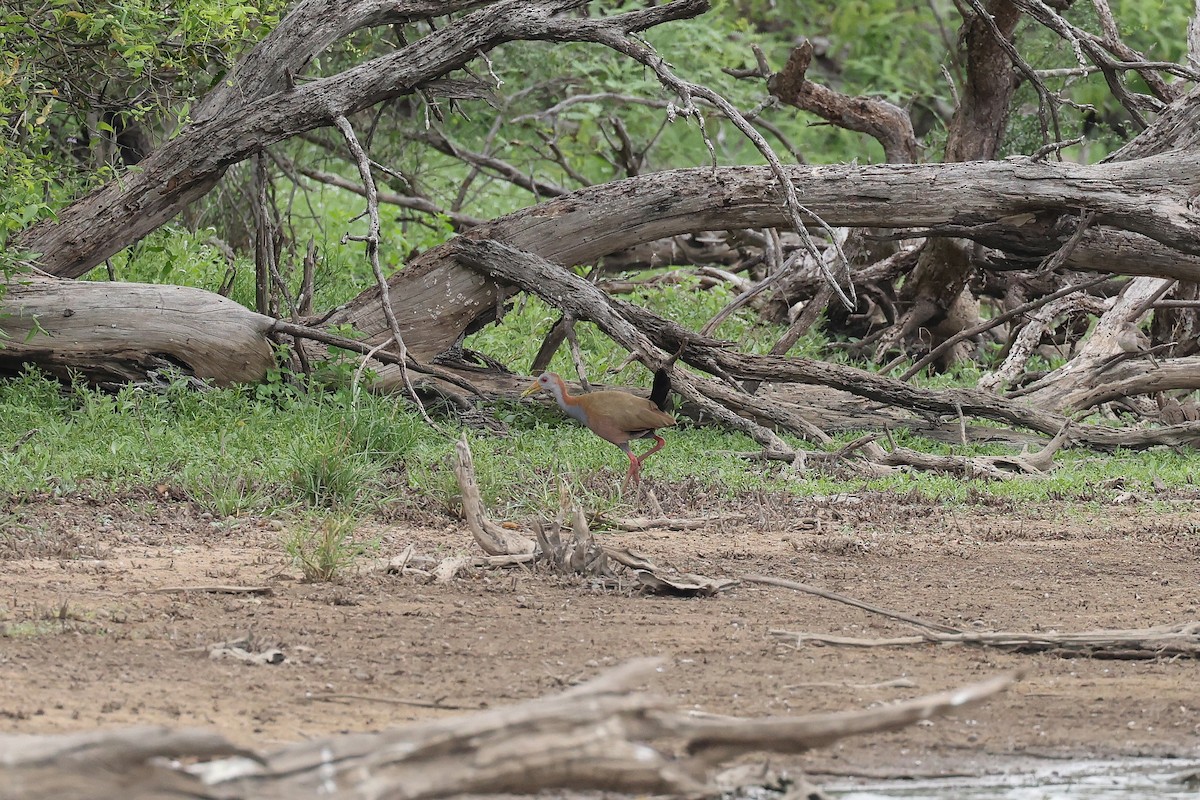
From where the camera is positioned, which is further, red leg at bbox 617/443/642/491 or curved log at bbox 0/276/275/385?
curved log at bbox 0/276/275/385

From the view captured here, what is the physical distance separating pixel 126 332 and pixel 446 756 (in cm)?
634

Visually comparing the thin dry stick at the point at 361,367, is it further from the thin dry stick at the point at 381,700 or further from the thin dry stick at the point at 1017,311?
the thin dry stick at the point at 381,700

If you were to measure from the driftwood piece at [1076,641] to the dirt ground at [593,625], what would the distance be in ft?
0.15

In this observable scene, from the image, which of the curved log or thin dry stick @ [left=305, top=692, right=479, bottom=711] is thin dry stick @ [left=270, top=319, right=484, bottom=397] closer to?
the curved log

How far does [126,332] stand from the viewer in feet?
27.0

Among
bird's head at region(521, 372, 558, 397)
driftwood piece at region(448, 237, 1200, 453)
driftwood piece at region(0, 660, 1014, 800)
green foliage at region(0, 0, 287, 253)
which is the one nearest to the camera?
driftwood piece at region(0, 660, 1014, 800)

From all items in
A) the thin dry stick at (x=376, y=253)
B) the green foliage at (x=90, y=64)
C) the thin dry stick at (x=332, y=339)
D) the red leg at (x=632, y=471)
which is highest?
the green foliage at (x=90, y=64)

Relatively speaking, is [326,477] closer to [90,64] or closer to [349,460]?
[349,460]

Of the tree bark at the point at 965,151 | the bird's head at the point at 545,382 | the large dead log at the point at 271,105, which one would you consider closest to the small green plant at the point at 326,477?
the bird's head at the point at 545,382

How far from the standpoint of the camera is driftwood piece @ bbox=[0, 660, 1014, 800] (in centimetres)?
228

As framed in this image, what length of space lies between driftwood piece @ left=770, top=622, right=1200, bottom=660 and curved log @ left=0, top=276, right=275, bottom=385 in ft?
14.9

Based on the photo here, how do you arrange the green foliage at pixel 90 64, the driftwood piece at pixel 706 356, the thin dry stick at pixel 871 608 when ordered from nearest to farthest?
the thin dry stick at pixel 871 608 < the green foliage at pixel 90 64 < the driftwood piece at pixel 706 356

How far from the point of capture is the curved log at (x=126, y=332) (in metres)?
8.11

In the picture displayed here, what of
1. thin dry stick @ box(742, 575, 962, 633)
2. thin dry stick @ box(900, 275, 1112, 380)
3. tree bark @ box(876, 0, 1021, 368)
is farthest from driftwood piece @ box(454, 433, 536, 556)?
tree bark @ box(876, 0, 1021, 368)
